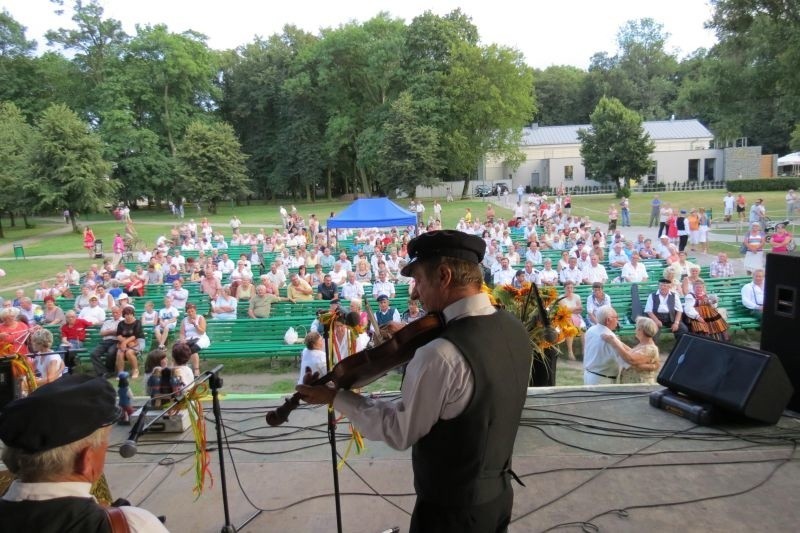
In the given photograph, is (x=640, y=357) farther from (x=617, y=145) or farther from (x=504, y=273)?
(x=617, y=145)

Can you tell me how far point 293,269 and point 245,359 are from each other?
5137 millimetres

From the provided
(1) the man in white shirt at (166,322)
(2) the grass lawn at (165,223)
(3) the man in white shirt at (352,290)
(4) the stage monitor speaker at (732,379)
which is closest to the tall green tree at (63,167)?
(2) the grass lawn at (165,223)

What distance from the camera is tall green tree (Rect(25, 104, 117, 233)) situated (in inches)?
1169

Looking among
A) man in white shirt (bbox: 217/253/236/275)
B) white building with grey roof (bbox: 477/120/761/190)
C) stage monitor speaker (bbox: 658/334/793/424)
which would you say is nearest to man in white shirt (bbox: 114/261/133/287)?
man in white shirt (bbox: 217/253/236/275)

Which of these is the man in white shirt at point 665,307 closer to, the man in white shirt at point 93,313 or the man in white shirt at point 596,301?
the man in white shirt at point 596,301

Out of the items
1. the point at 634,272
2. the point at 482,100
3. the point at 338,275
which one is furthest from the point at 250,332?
the point at 482,100

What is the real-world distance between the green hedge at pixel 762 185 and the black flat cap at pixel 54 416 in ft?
153

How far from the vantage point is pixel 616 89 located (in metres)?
63.3

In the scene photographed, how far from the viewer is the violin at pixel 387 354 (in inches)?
80.4

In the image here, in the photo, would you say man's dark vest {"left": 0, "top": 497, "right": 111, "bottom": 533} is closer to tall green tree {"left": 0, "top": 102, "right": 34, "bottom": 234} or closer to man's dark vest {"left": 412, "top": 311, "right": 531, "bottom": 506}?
man's dark vest {"left": 412, "top": 311, "right": 531, "bottom": 506}

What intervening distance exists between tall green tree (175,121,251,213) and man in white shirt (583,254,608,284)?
3357cm

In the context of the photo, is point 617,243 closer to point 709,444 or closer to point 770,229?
point 770,229

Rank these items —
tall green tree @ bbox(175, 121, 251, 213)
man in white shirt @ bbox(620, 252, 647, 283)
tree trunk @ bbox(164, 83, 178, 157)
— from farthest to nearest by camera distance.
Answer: tree trunk @ bbox(164, 83, 178, 157)
tall green tree @ bbox(175, 121, 251, 213)
man in white shirt @ bbox(620, 252, 647, 283)

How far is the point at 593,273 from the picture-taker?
11664mm
